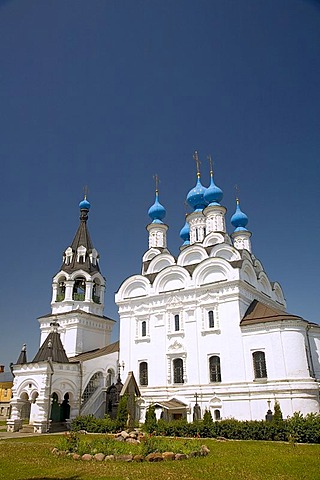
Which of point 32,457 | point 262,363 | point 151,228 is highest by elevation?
point 151,228

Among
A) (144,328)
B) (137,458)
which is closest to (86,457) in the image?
(137,458)

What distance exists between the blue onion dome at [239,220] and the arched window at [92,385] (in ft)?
44.5

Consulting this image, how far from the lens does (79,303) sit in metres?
28.0

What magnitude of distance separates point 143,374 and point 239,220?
12721 mm

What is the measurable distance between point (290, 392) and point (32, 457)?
39.1 ft

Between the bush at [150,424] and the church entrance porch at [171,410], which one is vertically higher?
the church entrance porch at [171,410]

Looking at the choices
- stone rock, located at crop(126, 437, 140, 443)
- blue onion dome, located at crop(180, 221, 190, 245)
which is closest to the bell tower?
blue onion dome, located at crop(180, 221, 190, 245)

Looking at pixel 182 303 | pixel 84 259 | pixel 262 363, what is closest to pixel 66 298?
pixel 84 259

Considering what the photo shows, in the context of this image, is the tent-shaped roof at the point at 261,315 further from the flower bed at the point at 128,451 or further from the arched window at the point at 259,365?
the flower bed at the point at 128,451

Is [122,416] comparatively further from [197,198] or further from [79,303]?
[197,198]

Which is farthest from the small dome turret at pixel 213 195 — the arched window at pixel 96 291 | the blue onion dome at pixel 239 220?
the arched window at pixel 96 291

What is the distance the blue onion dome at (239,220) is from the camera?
2872 centimetres

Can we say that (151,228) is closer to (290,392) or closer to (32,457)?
(290,392)

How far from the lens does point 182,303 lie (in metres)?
22.5
